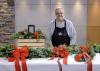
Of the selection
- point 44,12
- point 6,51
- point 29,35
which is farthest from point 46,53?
point 44,12

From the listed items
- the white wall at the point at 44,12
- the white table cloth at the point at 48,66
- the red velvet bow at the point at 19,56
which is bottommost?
the white table cloth at the point at 48,66

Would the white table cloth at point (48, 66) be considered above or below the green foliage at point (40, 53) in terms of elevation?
below

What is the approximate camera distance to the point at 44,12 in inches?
320

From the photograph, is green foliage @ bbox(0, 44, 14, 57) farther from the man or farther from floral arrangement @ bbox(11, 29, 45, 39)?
the man

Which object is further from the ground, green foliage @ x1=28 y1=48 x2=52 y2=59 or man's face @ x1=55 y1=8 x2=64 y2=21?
Result: man's face @ x1=55 y1=8 x2=64 y2=21

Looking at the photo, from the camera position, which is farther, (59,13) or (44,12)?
(44,12)

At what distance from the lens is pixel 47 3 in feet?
26.6

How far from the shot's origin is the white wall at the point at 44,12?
8109 millimetres

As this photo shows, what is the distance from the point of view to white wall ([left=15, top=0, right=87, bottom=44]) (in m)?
8.11

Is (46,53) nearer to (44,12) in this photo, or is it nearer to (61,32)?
(61,32)

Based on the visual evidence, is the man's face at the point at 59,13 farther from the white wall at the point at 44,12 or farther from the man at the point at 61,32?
the white wall at the point at 44,12

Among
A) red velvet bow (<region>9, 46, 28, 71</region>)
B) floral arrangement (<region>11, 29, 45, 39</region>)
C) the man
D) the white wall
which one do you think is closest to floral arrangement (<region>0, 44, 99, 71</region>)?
red velvet bow (<region>9, 46, 28, 71</region>)

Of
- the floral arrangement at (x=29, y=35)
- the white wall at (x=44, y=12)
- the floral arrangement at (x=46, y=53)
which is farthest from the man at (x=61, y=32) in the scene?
the white wall at (x=44, y=12)

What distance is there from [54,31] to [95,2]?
138 inches
